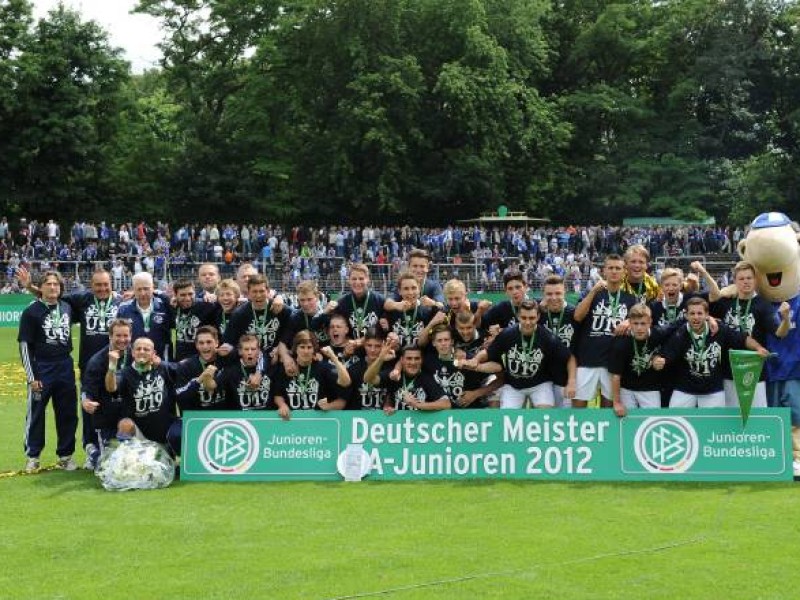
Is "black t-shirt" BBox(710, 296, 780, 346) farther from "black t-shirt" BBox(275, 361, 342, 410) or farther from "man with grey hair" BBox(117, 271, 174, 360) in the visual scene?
"man with grey hair" BBox(117, 271, 174, 360)

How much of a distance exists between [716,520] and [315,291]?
4.74 metres

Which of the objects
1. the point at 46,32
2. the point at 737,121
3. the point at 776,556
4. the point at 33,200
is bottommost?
the point at 776,556

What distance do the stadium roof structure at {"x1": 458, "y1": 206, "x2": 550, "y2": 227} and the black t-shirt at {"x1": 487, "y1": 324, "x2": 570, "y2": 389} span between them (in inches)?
1455

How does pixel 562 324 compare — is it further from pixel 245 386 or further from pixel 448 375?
pixel 245 386

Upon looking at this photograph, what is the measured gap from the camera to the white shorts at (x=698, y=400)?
35.9 ft

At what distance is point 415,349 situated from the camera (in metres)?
11.2

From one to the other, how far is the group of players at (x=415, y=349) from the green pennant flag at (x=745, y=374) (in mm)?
261

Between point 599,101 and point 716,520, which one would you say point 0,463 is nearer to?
point 716,520

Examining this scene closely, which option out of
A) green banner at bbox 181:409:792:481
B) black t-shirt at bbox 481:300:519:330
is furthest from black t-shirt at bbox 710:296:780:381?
black t-shirt at bbox 481:300:519:330

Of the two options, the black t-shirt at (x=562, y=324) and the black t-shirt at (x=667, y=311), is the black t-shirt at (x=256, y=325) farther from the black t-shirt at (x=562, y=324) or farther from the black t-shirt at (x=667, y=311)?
the black t-shirt at (x=667, y=311)

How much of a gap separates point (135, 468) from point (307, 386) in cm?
182

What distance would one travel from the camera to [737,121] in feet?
184

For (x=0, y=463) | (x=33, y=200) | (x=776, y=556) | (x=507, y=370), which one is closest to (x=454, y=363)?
(x=507, y=370)

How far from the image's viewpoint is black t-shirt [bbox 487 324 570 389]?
11148mm
